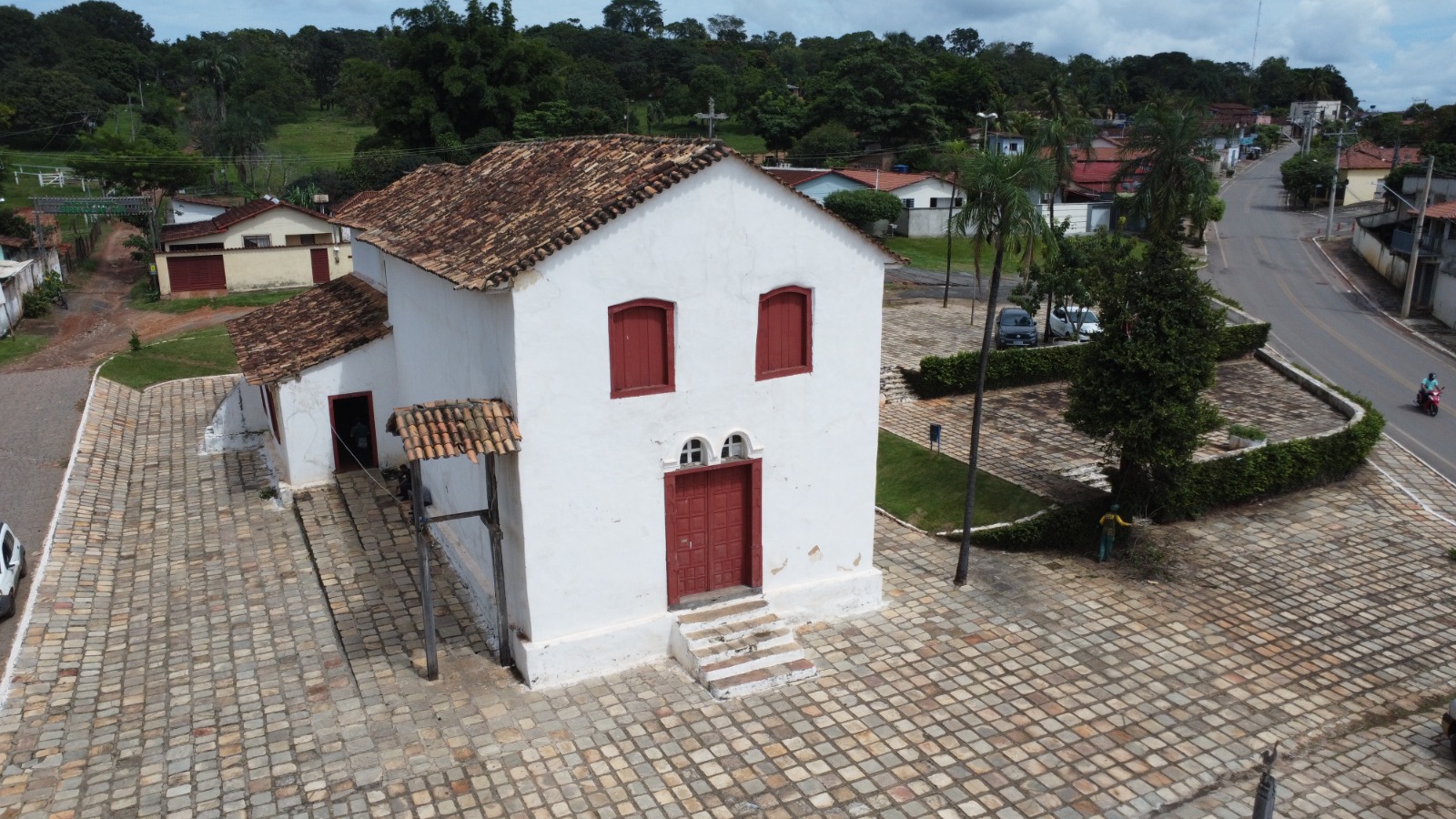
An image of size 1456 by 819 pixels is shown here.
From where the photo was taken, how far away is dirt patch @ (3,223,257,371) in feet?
106

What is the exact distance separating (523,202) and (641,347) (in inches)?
138

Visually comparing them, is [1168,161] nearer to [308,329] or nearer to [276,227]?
[308,329]

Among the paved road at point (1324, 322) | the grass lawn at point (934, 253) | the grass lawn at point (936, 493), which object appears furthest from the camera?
the grass lawn at point (934, 253)

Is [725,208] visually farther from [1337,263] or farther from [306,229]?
[1337,263]

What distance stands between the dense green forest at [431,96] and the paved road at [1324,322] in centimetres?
1144

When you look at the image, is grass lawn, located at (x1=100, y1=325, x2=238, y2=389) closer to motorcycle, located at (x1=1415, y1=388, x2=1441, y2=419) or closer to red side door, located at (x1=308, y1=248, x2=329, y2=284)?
red side door, located at (x1=308, y1=248, x2=329, y2=284)

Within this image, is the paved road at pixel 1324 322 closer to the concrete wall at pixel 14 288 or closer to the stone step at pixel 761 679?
the stone step at pixel 761 679

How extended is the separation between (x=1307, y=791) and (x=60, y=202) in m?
53.7

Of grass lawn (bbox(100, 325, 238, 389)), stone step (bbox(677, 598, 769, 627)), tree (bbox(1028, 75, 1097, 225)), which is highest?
tree (bbox(1028, 75, 1097, 225))

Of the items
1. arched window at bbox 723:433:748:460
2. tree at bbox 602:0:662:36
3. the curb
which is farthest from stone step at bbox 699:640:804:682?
tree at bbox 602:0:662:36

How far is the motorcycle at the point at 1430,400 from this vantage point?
29125 millimetres

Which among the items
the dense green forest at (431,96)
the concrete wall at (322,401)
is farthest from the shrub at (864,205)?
the concrete wall at (322,401)

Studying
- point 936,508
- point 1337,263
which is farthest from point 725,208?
point 1337,263

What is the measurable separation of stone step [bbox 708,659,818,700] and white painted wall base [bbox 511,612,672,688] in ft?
4.08
